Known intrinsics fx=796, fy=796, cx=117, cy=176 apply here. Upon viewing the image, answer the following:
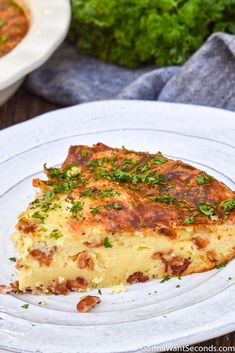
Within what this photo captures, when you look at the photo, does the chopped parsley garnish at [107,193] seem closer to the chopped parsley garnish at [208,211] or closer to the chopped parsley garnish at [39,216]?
the chopped parsley garnish at [39,216]

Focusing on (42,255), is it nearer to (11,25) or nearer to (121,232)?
(121,232)

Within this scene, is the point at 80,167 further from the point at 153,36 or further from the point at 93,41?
the point at 93,41

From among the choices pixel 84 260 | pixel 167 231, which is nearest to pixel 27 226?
pixel 84 260

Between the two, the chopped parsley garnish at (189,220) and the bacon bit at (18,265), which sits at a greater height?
the chopped parsley garnish at (189,220)

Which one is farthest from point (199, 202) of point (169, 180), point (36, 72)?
point (36, 72)

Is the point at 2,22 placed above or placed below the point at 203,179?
above

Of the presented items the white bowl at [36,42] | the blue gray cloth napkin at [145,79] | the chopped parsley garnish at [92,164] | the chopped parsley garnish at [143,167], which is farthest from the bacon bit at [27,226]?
the blue gray cloth napkin at [145,79]
